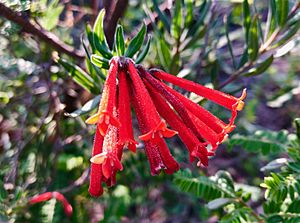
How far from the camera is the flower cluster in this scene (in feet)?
3.80

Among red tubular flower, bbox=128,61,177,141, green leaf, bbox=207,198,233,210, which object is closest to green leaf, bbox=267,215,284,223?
green leaf, bbox=207,198,233,210

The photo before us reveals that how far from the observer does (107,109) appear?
1146 mm

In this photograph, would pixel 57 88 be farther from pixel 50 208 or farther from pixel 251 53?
pixel 251 53

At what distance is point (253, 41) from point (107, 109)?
0.80m

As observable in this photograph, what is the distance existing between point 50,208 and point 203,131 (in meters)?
0.84

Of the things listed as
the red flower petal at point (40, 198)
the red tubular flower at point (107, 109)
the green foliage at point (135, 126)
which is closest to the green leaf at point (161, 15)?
the green foliage at point (135, 126)

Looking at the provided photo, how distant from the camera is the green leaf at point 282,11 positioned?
1695 millimetres

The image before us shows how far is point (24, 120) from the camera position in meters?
2.23

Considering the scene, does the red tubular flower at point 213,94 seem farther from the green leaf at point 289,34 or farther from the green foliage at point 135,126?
the green leaf at point 289,34

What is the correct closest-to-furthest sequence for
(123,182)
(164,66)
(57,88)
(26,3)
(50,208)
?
(26,3), (164,66), (50,208), (57,88), (123,182)

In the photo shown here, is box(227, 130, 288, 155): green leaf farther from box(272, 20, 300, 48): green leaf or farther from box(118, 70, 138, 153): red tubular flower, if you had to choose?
box(118, 70, 138, 153): red tubular flower

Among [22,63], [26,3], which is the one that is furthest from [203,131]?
[22,63]

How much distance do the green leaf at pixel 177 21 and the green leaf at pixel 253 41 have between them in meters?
0.24

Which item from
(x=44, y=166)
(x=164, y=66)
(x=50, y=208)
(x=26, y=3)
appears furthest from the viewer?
(x=44, y=166)
